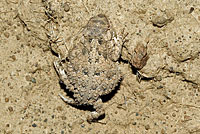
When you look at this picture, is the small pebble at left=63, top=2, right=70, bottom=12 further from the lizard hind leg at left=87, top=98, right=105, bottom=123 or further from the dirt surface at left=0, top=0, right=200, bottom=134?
the lizard hind leg at left=87, top=98, right=105, bottom=123

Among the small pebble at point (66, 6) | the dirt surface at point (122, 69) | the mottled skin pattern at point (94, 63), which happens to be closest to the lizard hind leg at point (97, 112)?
the mottled skin pattern at point (94, 63)

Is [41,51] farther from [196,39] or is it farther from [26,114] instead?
[196,39]

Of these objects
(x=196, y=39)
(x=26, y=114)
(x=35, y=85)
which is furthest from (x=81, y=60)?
(x=196, y=39)

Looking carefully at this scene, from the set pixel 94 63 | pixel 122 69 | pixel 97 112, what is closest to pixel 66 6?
pixel 94 63

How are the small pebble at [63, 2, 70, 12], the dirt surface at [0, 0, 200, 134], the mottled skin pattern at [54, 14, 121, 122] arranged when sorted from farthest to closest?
the small pebble at [63, 2, 70, 12] < the dirt surface at [0, 0, 200, 134] < the mottled skin pattern at [54, 14, 121, 122]

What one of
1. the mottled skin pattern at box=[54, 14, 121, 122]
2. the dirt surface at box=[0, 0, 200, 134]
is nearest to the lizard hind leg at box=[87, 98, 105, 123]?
the mottled skin pattern at box=[54, 14, 121, 122]

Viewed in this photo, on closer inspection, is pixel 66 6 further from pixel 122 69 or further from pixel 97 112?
pixel 97 112
